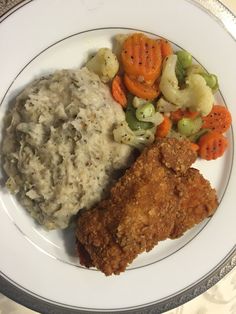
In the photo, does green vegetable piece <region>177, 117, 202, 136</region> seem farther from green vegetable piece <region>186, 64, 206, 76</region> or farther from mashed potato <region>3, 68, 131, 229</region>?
mashed potato <region>3, 68, 131, 229</region>

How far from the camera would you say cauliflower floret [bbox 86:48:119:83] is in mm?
2740

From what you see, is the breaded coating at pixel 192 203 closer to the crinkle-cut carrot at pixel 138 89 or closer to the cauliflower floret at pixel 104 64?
the crinkle-cut carrot at pixel 138 89

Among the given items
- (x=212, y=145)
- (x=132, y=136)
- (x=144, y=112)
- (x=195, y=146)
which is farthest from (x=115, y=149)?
(x=212, y=145)

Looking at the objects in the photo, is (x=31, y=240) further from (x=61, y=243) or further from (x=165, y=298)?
(x=165, y=298)

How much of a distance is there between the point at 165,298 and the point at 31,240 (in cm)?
90

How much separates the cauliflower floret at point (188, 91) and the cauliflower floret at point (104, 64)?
0.28 m

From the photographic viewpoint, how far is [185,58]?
9.41 feet

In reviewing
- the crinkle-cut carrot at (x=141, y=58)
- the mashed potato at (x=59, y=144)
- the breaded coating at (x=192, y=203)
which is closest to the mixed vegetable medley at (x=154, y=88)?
the crinkle-cut carrot at (x=141, y=58)

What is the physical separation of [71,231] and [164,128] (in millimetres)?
798

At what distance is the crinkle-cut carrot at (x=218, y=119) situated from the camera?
9.76 feet

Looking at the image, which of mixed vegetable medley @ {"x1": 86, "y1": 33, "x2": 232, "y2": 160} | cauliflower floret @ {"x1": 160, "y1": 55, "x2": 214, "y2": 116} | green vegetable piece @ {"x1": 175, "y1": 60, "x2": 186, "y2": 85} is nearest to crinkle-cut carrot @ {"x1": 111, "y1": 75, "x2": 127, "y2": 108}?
mixed vegetable medley @ {"x1": 86, "y1": 33, "x2": 232, "y2": 160}

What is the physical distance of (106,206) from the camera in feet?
8.98

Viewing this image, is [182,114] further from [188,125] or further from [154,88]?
[154,88]

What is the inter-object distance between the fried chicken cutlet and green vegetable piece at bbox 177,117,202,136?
0.43ft
